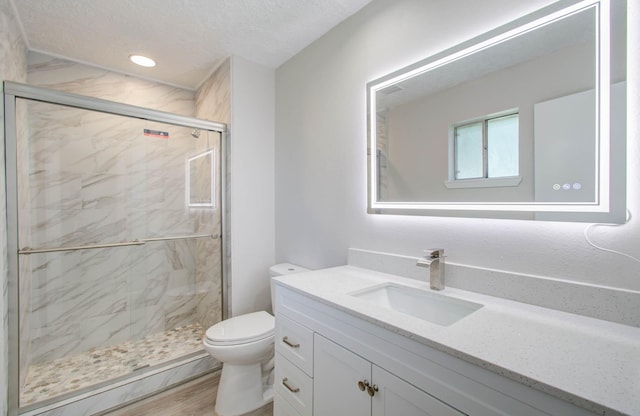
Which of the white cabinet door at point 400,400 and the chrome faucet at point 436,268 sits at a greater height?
the chrome faucet at point 436,268

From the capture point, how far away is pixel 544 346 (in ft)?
2.37

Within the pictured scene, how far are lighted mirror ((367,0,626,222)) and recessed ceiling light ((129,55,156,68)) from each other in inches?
76.5

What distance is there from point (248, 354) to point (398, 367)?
1.15 meters

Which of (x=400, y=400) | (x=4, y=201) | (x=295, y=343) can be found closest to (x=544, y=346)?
(x=400, y=400)

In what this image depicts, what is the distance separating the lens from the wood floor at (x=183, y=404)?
1759mm

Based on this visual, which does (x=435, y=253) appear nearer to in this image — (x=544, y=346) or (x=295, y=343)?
(x=544, y=346)

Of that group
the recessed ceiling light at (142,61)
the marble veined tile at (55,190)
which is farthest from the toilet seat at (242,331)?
the recessed ceiling light at (142,61)

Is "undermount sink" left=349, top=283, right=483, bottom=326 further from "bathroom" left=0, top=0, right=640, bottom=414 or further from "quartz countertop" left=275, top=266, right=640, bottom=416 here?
"bathroom" left=0, top=0, right=640, bottom=414

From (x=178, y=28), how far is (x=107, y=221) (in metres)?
1.52

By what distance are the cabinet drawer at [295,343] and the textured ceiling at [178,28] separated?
1746mm

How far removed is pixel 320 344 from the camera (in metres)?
1.14

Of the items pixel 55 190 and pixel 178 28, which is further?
pixel 55 190

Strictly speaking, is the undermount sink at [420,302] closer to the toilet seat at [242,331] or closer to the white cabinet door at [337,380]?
the white cabinet door at [337,380]

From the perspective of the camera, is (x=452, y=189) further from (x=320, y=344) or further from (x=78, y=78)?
(x=78, y=78)
